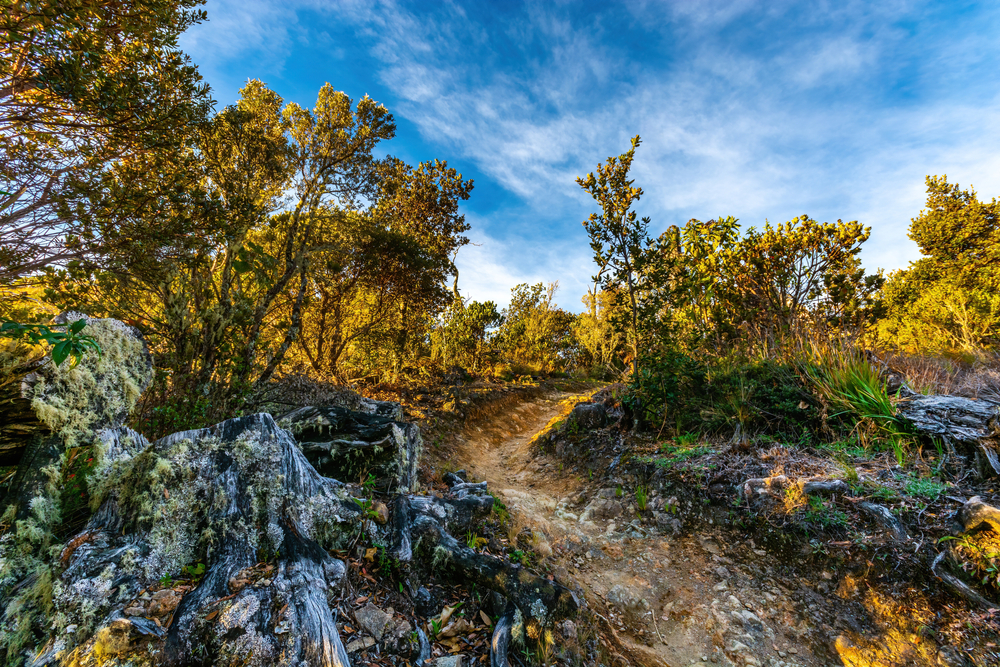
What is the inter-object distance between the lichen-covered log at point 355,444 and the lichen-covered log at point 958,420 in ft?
22.4

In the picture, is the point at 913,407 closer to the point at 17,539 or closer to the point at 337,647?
the point at 337,647

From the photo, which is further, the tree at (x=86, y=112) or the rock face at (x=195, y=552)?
the tree at (x=86, y=112)

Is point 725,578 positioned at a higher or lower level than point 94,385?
lower

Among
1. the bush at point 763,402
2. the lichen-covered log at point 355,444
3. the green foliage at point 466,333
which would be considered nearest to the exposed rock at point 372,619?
the lichen-covered log at point 355,444

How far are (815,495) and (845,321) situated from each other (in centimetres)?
743

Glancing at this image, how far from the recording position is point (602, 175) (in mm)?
8688

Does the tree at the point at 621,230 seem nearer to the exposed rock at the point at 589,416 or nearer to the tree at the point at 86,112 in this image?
the exposed rock at the point at 589,416

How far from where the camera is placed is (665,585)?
4.21 meters

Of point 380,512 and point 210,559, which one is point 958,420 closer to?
point 380,512

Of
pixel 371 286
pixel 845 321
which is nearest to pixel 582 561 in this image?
pixel 371 286

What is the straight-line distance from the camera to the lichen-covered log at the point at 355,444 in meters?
4.56

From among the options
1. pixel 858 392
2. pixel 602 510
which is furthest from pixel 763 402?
pixel 602 510

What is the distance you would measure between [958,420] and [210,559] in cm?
817

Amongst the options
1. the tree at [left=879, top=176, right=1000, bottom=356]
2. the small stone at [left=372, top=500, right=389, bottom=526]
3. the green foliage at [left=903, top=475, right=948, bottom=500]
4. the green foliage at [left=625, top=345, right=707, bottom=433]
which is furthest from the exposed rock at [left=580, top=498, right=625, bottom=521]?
the tree at [left=879, top=176, right=1000, bottom=356]
